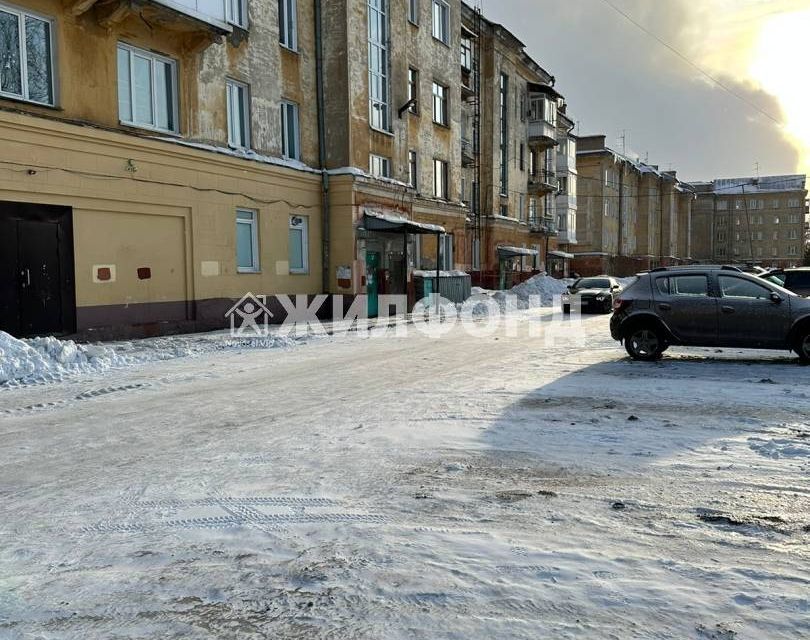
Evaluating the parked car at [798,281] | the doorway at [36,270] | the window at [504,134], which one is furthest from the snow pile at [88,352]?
the window at [504,134]

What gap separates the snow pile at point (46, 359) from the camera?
10.1m

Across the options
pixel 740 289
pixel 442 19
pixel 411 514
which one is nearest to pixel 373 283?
pixel 442 19

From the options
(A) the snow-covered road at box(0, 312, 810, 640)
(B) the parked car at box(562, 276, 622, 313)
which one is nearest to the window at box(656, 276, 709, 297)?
(A) the snow-covered road at box(0, 312, 810, 640)

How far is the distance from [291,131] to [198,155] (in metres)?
5.21

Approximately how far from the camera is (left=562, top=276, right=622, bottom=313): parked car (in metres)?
25.1

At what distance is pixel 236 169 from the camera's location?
18.4 metres

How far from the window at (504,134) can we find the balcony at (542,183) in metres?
5.08

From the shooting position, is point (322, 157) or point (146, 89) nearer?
point (146, 89)

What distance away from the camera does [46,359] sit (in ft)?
35.3

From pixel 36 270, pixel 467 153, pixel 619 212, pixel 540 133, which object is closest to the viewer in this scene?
pixel 36 270

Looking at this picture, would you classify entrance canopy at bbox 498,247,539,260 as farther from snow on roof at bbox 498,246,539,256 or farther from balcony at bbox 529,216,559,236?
balcony at bbox 529,216,559,236

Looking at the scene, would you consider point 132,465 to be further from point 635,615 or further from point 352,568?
point 635,615

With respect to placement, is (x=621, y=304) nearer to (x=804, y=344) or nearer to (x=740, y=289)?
(x=740, y=289)

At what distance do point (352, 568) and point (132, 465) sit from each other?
2939 millimetres
